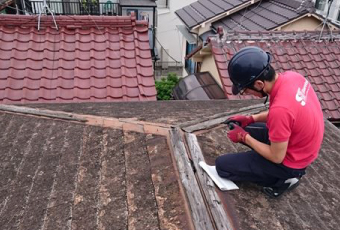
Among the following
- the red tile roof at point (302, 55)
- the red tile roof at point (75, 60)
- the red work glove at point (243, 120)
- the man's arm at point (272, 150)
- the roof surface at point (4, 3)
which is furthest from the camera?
the roof surface at point (4, 3)

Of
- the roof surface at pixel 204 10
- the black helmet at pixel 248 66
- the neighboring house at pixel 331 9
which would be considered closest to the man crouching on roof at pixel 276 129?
the black helmet at pixel 248 66

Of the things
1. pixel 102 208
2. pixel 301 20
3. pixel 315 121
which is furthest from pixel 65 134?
pixel 301 20

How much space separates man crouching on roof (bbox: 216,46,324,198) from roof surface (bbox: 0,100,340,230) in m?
0.23

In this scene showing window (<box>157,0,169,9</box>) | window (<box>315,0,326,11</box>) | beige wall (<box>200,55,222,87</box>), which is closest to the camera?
beige wall (<box>200,55,222,87</box>)

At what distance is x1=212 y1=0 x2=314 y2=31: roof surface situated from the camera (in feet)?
38.1

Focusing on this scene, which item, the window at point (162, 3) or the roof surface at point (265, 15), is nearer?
the roof surface at point (265, 15)

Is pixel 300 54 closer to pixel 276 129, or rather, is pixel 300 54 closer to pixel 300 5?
pixel 300 5

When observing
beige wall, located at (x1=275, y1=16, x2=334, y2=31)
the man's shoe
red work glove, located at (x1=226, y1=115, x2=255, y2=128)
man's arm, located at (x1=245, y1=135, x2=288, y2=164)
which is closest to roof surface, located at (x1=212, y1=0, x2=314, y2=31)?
beige wall, located at (x1=275, y1=16, x2=334, y2=31)

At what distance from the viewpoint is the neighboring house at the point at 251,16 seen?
11.7 metres

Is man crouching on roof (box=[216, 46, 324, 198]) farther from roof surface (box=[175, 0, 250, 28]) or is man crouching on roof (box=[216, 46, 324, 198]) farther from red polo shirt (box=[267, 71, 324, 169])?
roof surface (box=[175, 0, 250, 28])

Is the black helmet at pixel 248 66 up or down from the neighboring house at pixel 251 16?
up

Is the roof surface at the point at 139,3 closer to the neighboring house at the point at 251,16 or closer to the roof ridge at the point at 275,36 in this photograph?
the neighboring house at the point at 251,16

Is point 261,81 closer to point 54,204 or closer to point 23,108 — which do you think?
point 54,204

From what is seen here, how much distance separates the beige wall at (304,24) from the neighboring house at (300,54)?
240 centimetres
